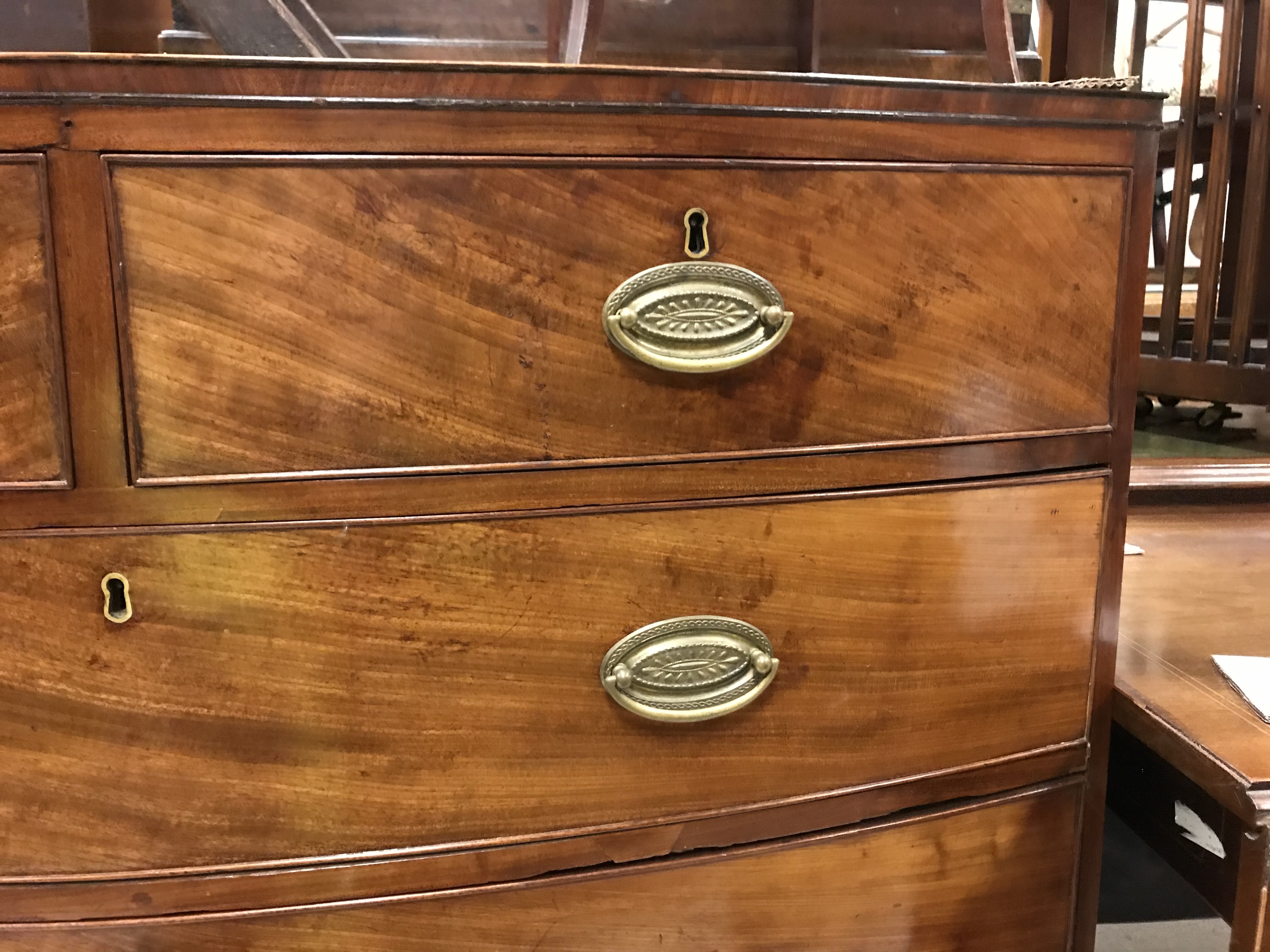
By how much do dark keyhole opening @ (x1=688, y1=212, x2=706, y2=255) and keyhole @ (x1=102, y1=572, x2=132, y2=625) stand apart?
0.36m

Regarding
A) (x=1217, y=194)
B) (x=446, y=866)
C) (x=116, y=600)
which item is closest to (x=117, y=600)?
(x=116, y=600)

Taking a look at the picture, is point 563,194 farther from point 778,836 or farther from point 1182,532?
point 1182,532

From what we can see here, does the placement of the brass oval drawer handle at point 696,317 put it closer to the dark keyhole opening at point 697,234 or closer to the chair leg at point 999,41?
the dark keyhole opening at point 697,234

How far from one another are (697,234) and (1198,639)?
63 centimetres

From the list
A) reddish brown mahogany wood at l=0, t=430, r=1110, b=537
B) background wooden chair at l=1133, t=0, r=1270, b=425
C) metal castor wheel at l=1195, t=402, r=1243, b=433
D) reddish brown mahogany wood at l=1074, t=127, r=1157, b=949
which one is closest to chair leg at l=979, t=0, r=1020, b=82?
reddish brown mahogany wood at l=1074, t=127, r=1157, b=949

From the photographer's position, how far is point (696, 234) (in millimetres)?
547

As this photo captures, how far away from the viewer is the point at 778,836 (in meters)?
0.65

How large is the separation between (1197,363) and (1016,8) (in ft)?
2.81

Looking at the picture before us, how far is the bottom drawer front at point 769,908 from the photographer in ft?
1.92

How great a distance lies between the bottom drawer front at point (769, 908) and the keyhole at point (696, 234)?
39cm

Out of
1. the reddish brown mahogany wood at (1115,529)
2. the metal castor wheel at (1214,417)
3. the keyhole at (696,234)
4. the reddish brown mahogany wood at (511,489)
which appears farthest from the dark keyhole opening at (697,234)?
the metal castor wheel at (1214,417)

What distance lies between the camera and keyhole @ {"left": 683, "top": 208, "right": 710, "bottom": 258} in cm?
54

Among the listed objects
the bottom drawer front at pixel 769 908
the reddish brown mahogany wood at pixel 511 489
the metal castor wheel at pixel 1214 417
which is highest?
the reddish brown mahogany wood at pixel 511 489

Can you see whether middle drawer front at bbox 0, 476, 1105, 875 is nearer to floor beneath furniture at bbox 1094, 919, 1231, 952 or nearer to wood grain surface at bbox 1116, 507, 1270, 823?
wood grain surface at bbox 1116, 507, 1270, 823
